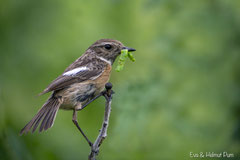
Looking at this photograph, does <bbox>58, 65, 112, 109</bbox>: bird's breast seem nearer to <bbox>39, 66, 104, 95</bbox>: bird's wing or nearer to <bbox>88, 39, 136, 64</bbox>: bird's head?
<bbox>39, 66, 104, 95</bbox>: bird's wing

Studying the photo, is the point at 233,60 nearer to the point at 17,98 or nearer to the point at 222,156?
the point at 222,156

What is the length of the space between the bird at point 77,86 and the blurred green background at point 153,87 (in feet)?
1.30

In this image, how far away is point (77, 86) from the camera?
6246 millimetres

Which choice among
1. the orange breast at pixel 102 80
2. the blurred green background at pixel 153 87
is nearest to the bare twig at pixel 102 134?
the blurred green background at pixel 153 87

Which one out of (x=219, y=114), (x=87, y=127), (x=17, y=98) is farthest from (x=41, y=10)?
(x=219, y=114)

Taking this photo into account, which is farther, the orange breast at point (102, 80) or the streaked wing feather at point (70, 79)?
the orange breast at point (102, 80)

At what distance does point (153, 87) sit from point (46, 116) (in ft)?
5.99

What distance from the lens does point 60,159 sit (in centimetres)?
677

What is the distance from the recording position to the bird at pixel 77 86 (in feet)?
18.9

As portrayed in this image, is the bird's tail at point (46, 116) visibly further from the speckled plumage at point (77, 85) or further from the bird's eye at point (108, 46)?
the bird's eye at point (108, 46)

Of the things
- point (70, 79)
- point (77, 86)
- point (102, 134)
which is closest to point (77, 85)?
point (77, 86)

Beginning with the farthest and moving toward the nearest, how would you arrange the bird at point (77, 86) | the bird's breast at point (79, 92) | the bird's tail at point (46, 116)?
the bird's breast at point (79, 92) → the bird at point (77, 86) → the bird's tail at point (46, 116)

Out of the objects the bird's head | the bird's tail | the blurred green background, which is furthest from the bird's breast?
the bird's head

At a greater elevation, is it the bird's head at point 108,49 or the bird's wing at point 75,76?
the bird's head at point 108,49
